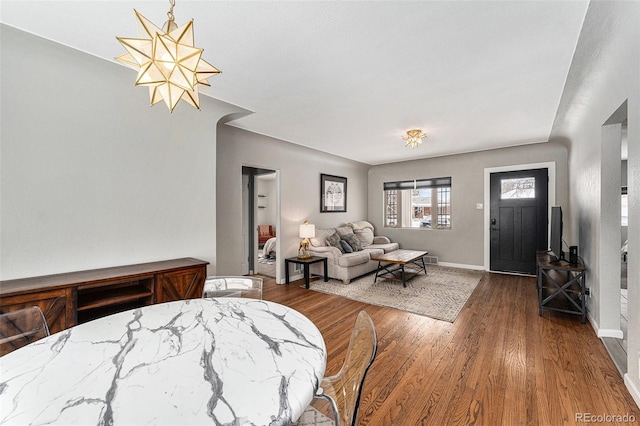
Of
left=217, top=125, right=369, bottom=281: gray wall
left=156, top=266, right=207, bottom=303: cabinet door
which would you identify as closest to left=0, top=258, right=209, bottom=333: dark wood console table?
left=156, top=266, right=207, bottom=303: cabinet door

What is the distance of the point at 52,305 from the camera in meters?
1.83

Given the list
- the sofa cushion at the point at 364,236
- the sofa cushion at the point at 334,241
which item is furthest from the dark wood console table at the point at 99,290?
the sofa cushion at the point at 364,236

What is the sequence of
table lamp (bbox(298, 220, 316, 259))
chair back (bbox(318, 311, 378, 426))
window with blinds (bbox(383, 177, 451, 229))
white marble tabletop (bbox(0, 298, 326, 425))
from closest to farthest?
white marble tabletop (bbox(0, 298, 326, 425)), chair back (bbox(318, 311, 378, 426)), table lamp (bbox(298, 220, 316, 259)), window with blinds (bbox(383, 177, 451, 229))

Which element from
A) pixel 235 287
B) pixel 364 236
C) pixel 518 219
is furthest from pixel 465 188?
pixel 235 287

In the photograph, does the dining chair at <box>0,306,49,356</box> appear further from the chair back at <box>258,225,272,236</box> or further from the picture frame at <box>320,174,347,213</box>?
the chair back at <box>258,225,272,236</box>

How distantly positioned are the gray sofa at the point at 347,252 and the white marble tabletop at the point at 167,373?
3.48 meters

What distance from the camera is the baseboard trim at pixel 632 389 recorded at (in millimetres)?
1725

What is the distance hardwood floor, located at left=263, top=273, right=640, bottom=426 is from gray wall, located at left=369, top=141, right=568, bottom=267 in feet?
7.91

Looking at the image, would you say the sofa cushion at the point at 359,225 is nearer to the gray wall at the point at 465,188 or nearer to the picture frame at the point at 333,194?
the picture frame at the point at 333,194

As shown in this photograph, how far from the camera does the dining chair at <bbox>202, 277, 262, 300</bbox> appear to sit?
201 cm

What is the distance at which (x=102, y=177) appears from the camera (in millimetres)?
2307

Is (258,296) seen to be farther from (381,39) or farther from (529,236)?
(529,236)

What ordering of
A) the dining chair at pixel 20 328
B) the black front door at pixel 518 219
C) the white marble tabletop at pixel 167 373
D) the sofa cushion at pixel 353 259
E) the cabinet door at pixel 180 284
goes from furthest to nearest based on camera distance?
the black front door at pixel 518 219 → the sofa cushion at pixel 353 259 → the cabinet door at pixel 180 284 → the dining chair at pixel 20 328 → the white marble tabletop at pixel 167 373

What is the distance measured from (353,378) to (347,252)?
165 inches
